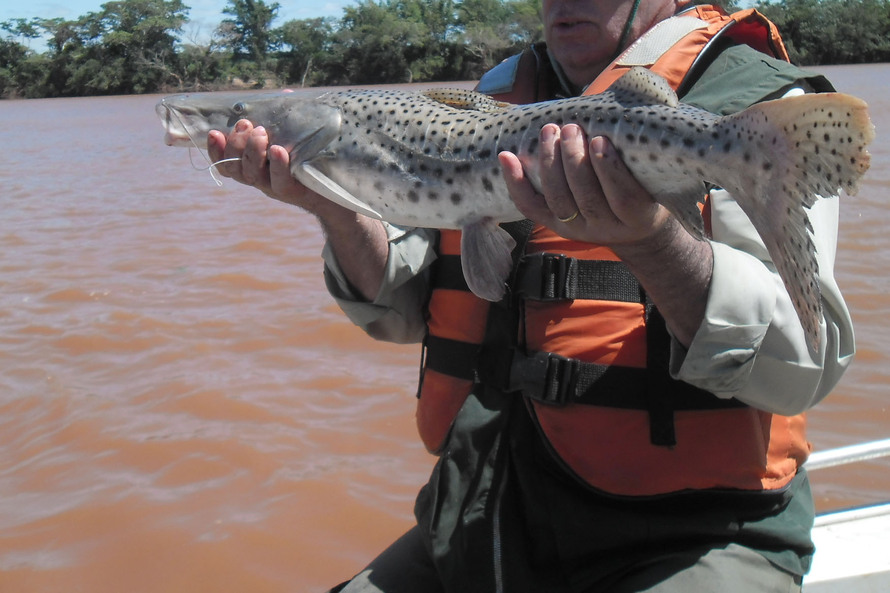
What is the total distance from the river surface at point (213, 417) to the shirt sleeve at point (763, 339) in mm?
2385

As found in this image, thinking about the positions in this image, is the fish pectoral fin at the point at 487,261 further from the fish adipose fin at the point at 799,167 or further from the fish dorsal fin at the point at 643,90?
the fish adipose fin at the point at 799,167

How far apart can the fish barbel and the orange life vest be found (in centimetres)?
32

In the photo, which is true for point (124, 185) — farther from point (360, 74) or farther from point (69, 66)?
point (69, 66)

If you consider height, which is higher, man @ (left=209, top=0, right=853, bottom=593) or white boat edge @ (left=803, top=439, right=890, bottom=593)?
man @ (left=209, top=0, right=853, bottom=593)

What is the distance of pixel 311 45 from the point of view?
70.1 meters

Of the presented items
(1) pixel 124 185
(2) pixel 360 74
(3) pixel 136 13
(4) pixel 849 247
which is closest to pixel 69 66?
(3) pixel 136 13

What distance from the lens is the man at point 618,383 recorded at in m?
2.38

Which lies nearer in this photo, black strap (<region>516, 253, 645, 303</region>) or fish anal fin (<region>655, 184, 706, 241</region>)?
fish anal fin (<region>655, 184, 706, 241</region>)

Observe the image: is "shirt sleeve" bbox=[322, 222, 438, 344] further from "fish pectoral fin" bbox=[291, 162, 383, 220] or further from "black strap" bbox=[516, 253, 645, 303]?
"black strap" bbox=[516, 253, 645, 303]

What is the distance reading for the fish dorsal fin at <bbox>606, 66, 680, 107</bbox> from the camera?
2.28m

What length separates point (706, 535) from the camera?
2.51 m

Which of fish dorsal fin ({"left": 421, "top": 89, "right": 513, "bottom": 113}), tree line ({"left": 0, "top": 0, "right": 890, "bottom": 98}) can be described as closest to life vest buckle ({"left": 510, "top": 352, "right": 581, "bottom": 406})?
fish dorsal fin ({"left": 421, "top": 89, "right": 513, "bottom": 113})

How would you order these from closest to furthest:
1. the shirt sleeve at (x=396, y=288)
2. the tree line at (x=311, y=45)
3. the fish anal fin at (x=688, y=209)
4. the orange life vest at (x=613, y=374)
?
the fish anal fin at (x=688, y=209), the orange life vest at (x=613, y=374), the shirt sleeve at (x=396, y=288), the tree line at (x=311, y=45)

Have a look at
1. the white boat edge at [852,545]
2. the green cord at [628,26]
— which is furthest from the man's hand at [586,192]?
the white boat edge at [852,545]
